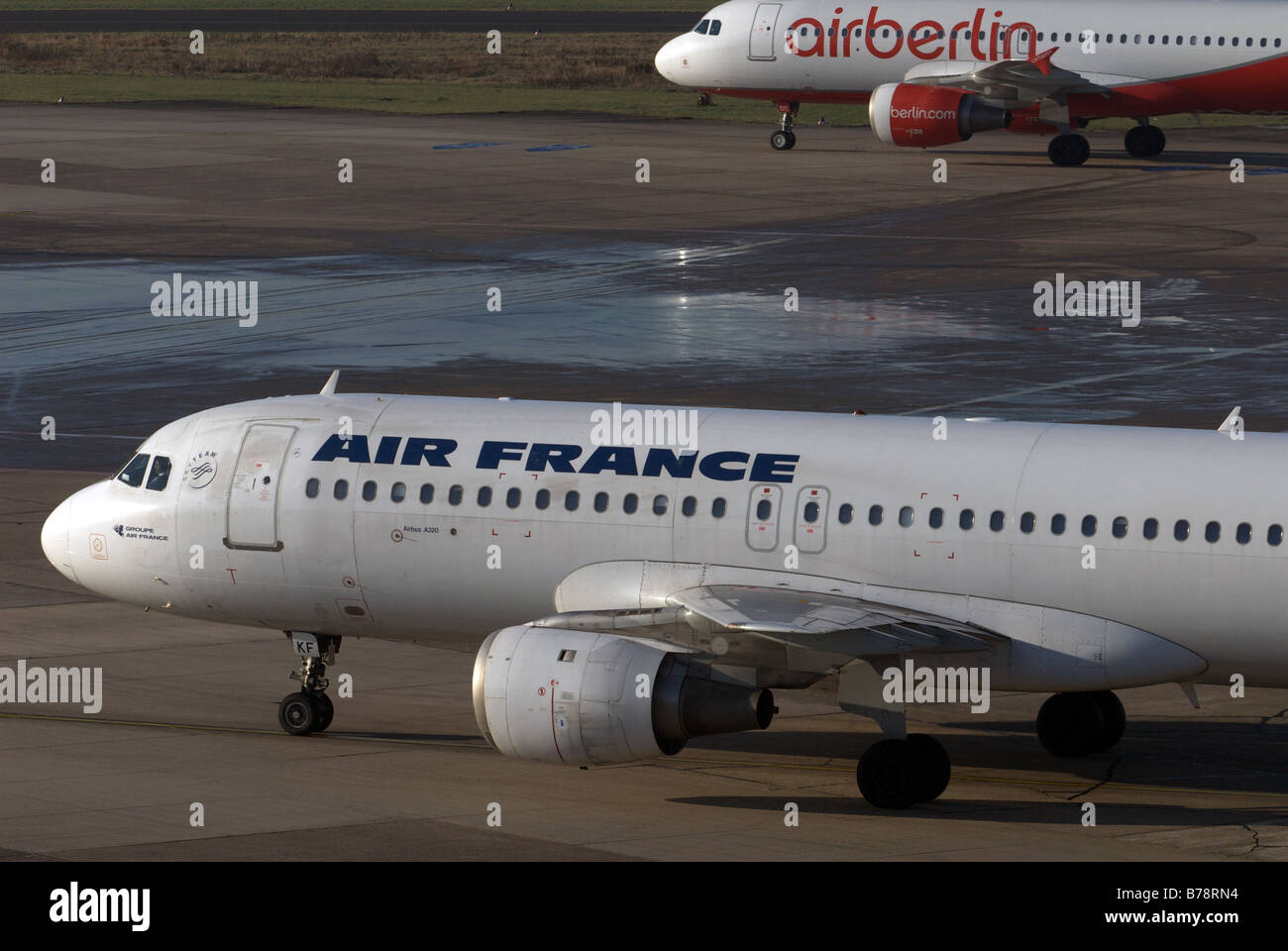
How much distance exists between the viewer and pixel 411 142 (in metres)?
88.9

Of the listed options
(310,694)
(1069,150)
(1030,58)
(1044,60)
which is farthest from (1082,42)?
(310,694)

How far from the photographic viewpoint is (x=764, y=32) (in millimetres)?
80000

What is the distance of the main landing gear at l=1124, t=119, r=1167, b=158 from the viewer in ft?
270

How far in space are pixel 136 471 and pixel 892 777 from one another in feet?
34.7

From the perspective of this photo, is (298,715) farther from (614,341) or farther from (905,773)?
(614,341)

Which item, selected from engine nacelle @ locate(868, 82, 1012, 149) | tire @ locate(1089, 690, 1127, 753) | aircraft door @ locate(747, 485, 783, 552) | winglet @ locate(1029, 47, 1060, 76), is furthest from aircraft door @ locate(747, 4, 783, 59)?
aircraft door @ locate(747, 485, 783, 552)

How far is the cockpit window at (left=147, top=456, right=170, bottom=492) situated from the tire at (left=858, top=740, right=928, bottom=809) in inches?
380

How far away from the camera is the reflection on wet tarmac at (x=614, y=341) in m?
46.8

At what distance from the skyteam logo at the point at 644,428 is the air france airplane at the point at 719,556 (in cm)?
4

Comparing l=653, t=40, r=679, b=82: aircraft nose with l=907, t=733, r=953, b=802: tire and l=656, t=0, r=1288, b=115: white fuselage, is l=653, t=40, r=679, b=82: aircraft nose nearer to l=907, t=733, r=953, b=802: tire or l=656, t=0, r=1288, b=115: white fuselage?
l=656, t=0, r=1288, b=115: white fuselage

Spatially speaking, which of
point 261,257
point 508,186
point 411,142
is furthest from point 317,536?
point 411,142

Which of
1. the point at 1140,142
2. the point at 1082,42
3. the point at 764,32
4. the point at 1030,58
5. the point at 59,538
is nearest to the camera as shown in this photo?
the point at 59,538
